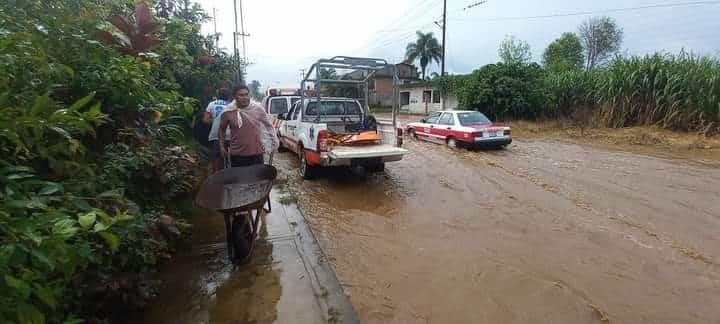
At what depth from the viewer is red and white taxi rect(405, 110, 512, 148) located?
11.3 metres

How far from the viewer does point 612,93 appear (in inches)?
620

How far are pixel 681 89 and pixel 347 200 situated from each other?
1388 centimetres

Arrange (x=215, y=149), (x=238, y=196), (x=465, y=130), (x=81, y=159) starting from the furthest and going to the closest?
(x=465, y=130) < (x=215, y=149) < (x=238, y=196) < (x=81, y=159)

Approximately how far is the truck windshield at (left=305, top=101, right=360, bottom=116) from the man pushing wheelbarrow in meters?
3.86

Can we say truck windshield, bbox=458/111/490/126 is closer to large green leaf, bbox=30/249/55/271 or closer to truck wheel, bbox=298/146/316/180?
truck wheel, bbox=298/146/316/180

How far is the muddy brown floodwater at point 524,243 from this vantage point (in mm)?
3275

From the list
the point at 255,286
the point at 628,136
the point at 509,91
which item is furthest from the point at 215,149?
the point at 509,91

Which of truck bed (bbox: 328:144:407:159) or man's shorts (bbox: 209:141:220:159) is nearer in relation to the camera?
man's shorts (bbox: 209:141:220:159)

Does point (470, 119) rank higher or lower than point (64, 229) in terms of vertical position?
higher

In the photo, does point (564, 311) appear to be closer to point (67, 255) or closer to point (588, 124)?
point (67, 255)

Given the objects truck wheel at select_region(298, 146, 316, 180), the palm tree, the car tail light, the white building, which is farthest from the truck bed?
the palm tree

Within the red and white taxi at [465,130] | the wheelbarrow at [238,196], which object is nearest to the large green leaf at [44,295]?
the wheelbarrow at [238,196]

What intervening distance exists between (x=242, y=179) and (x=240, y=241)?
60cm

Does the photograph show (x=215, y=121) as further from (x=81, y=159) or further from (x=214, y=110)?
(x=81, y=159)
